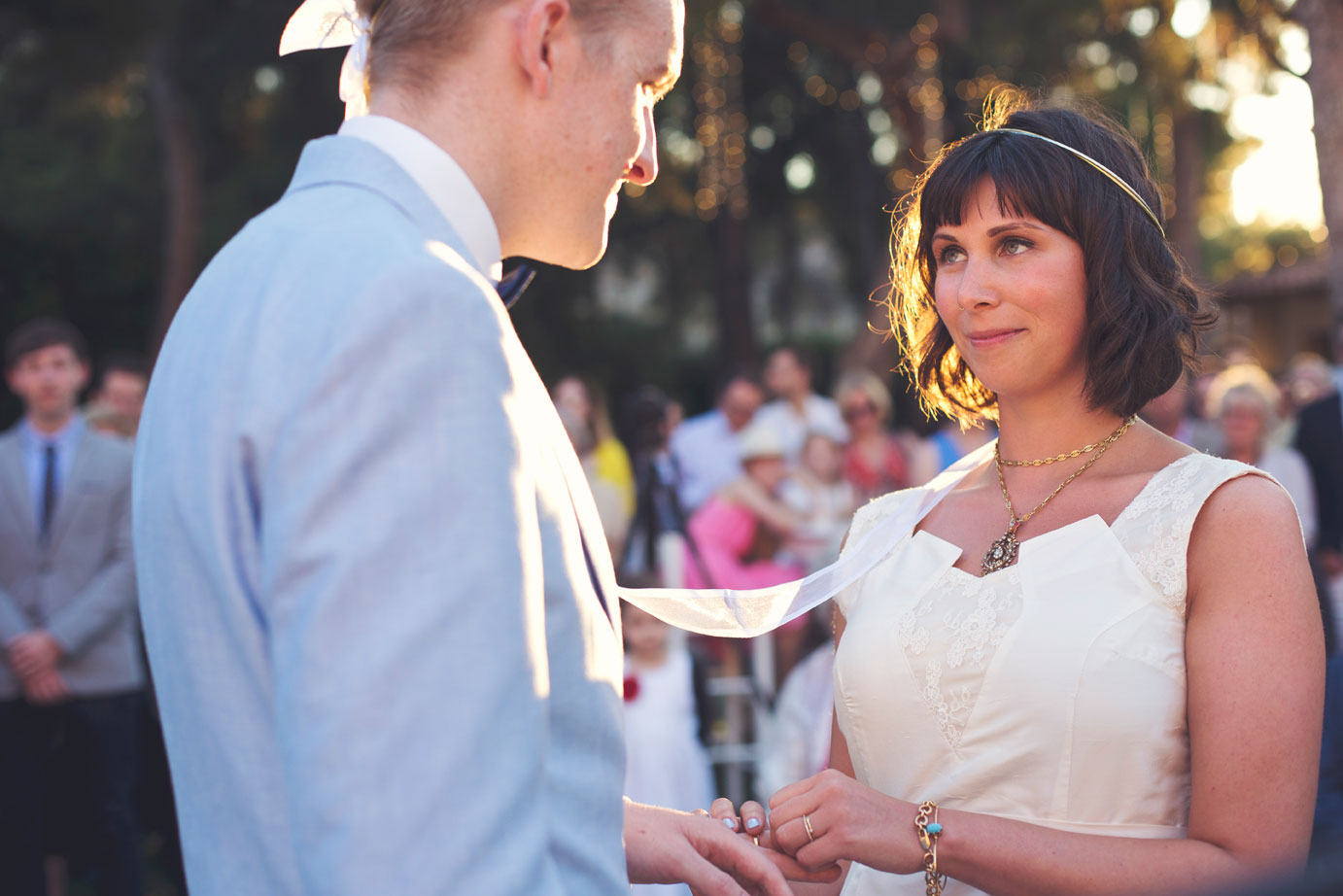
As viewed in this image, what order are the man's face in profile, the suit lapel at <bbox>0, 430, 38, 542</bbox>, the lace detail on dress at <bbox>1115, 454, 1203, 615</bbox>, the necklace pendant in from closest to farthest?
1. the man's face in profile
2. the lace detail on dress at <bbox>1115, 454, 1203, 615</bbox>
3. the necklace pendant
4. the suit lapel at <bbox>0, 430, 38, 542</bbox>

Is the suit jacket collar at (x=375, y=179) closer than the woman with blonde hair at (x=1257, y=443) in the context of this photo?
Yes

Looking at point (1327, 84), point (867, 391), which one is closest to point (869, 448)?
point (867, 391)

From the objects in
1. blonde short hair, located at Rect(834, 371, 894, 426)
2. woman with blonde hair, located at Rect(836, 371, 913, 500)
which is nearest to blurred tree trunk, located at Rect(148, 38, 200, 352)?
blonde short hair, located at Rect(834, 371, 894, 426)

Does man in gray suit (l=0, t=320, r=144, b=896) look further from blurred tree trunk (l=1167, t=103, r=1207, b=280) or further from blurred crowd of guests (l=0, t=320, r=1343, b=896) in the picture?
blurred tree trunk (l=1167, t=103, r=1207, b=280)

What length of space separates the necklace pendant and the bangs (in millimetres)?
545

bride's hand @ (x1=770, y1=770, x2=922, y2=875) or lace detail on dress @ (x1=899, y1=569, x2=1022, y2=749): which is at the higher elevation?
lace detail on dress @ (x1=899, y1=569, x2=1022, y2=749)

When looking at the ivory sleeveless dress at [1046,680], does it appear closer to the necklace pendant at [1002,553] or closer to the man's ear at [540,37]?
the necklace pendant at [1002,553]

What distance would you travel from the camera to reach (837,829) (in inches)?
68.1

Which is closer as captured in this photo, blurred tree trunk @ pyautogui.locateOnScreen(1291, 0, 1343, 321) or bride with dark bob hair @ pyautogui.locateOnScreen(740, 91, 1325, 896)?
bride with dark bob hair @ pyautogui.locateOnScreen(740, 91, 1325, 896)

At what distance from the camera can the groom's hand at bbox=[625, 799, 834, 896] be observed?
145cm

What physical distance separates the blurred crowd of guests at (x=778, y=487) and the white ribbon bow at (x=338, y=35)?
145 inches

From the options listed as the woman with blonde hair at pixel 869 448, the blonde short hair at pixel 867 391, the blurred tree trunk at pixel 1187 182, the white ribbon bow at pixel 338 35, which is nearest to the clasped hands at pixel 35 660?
the white ribbon bow at pixel 338 35

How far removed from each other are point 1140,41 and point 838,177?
6194mm

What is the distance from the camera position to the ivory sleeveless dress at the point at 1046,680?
5.88 ft
